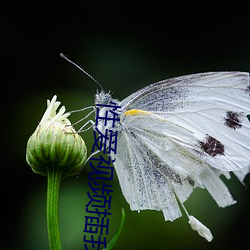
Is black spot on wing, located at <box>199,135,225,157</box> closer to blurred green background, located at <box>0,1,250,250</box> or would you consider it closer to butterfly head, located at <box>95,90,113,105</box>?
butterfly head, located at <box>95,90,113,105</box>

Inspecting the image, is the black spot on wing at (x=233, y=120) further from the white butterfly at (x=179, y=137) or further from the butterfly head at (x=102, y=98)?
the butterfly head at (x=102, y=98)

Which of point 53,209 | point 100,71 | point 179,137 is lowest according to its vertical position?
point 53,209

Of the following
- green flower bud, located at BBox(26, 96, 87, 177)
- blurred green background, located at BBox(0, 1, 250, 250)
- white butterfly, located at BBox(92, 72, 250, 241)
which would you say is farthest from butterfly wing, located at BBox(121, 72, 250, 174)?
blurred green background, located at BBox(0, 1, 250, 250)

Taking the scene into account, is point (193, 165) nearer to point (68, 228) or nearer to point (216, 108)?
point (216, 108)

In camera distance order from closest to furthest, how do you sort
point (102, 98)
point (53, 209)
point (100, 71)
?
point (53, 209), point (102, 98), point (100, 71)

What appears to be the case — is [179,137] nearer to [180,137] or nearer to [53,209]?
[180,137]

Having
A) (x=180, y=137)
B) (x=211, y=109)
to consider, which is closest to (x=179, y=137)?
(x=180, y=137)

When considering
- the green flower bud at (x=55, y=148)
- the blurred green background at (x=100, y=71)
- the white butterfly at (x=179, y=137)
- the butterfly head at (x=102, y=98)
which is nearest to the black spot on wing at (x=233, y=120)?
the white butterfly at (x=179, y=137)
